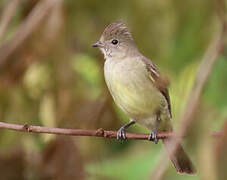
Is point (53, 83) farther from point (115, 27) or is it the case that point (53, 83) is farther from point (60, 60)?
point (115, 27)

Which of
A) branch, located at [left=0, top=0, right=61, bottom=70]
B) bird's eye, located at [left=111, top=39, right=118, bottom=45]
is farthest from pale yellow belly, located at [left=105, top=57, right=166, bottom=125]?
branch, located at [left=0, top=0, right=61, bottom=70]

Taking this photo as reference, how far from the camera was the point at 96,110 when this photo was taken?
307cm

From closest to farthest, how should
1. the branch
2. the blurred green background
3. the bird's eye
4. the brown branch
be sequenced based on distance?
1. the brown branch
2. the branch
3. the blurred green background
4. the bird's eye

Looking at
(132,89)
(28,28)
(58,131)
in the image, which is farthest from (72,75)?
(58,131)

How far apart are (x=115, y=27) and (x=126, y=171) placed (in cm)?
134

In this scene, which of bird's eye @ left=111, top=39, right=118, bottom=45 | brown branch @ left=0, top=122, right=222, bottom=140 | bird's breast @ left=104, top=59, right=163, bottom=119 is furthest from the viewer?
bird's eye @ left=111, top=39, right=118, bottom=45

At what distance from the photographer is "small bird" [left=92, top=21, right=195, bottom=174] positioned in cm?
332

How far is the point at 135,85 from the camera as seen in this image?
336cm

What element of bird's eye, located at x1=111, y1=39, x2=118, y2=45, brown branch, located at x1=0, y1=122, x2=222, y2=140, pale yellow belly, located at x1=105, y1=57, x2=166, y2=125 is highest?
bird's eye, located at x1=111, y1=39, x2=118, y2=45

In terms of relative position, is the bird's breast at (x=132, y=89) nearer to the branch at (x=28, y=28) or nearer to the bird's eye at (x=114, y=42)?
the bird's eye at (x=114, y=42)

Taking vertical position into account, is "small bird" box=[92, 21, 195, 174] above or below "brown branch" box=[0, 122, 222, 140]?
above

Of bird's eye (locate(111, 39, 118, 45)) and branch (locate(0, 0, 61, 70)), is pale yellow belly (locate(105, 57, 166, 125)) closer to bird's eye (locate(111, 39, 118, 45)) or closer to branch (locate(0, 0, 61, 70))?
bird's eye (locate(111, 39, 118, 45))

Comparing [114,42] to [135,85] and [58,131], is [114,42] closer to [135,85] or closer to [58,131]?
[135,85]

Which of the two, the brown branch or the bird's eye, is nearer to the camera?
the brown branch
